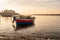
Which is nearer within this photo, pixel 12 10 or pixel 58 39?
pixel 58 39

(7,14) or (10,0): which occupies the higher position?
(10,0)

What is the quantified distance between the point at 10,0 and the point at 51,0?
1.04 metres

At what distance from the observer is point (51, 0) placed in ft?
13.2

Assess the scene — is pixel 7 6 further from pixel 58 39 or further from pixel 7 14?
pixel 58 39

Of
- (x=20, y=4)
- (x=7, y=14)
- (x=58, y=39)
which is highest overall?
(x=20, y=4)

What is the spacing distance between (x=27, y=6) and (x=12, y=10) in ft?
1.30

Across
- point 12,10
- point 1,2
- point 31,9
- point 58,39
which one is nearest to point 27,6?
point 31,9

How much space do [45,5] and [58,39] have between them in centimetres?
91

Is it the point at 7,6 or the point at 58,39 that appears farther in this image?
A: the point at 7,6

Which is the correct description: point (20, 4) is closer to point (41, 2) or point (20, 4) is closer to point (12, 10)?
point (12, 10)

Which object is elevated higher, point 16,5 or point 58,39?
point 16,5

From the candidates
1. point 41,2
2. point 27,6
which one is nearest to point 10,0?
point 27,6

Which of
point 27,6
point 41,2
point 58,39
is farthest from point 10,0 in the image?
point 58,39

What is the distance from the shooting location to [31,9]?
4.08 m
